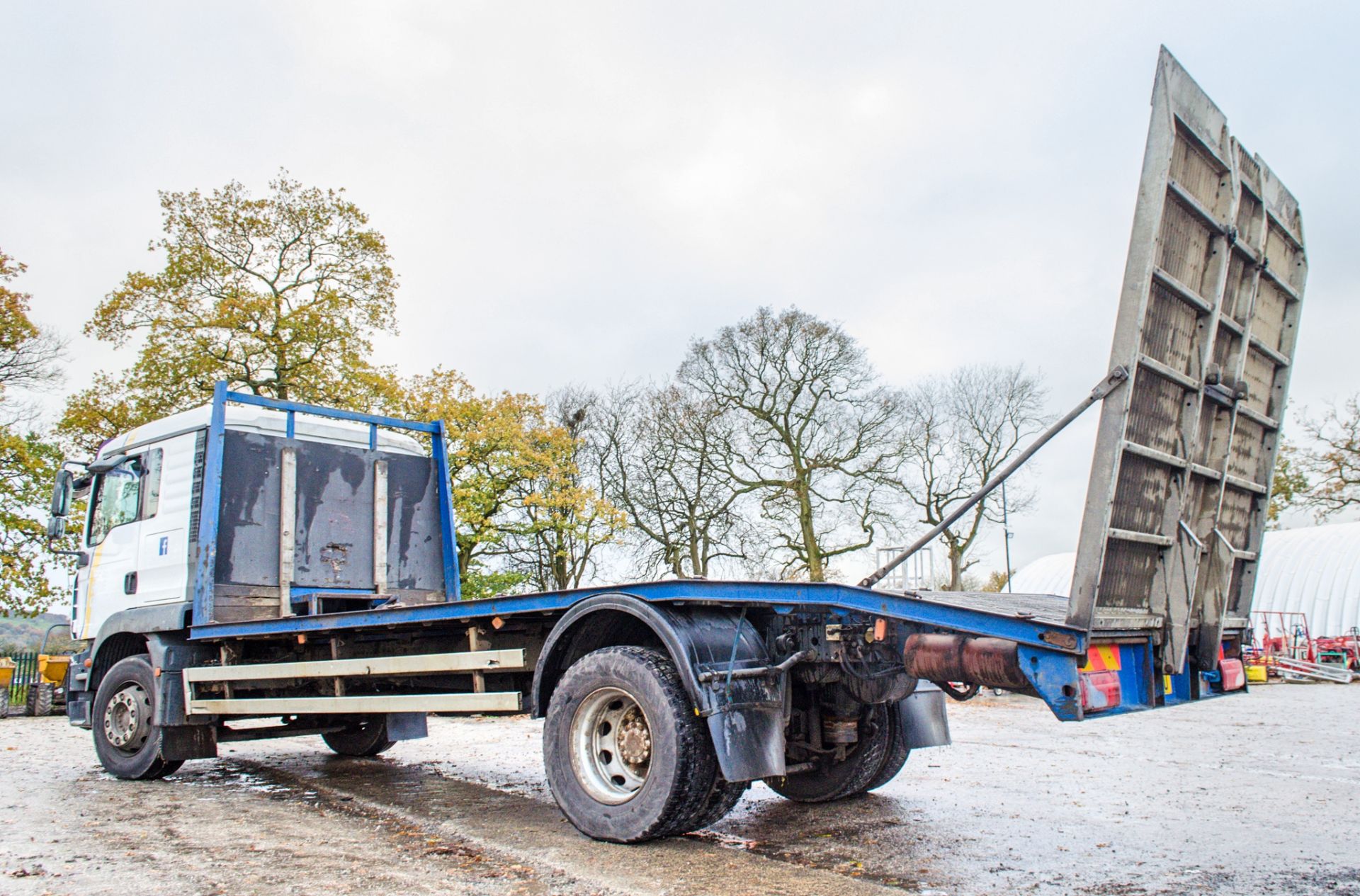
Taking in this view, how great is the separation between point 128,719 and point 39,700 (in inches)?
512

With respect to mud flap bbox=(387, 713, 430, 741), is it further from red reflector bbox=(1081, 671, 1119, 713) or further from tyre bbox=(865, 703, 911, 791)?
red reflector bbox=(1081, 671, 1119, 713)

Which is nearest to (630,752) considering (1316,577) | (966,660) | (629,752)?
(629,752)

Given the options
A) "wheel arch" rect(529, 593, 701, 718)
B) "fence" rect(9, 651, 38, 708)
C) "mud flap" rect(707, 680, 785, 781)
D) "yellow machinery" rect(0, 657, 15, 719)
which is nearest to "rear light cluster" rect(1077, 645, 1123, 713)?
"mud flap" rect(707, 680, 785, 781)

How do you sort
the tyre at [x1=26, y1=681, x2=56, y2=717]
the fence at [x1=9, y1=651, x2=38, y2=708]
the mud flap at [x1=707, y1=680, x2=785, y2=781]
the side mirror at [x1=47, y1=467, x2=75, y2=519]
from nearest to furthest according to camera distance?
the mud flap at [x1=707, y1=680, x2=785, y2=781]
the side mirror at [x1=47, y1=467, x2=75, y2=519]
the tyre at [x1=26, y1=681, x2=56, y2=717]
the fence at [x1=9, y1=651, x2=38, y2=708]

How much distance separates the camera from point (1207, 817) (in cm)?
657

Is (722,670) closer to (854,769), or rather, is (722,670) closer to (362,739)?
(854,769)

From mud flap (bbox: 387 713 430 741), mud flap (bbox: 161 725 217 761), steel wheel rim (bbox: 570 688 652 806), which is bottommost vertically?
mud flap (bbox: 161 725 217 761)

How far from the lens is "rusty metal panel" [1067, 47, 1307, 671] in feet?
15.6

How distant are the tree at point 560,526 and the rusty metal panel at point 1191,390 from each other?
802 inches

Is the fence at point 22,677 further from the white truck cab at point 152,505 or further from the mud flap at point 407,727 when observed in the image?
the mud flap at point 407,727

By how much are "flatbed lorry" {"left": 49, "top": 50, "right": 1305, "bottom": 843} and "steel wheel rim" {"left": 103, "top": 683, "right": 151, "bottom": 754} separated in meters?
0.04

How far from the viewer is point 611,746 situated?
5504 millimetres

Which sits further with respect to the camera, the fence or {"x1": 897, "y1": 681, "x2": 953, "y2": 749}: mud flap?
the fence

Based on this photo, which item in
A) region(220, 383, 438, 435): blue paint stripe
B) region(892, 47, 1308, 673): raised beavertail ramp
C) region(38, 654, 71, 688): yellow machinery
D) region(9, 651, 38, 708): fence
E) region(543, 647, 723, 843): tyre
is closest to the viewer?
region(892, 47, 1308, 673): raised beavertail ramp
